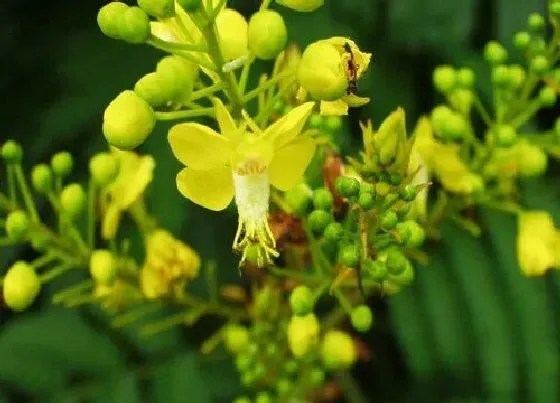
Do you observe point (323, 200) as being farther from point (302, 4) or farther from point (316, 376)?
point (316, 376)

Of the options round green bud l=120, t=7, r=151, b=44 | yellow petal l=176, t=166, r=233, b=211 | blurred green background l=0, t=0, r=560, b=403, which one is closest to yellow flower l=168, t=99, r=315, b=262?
yellow petal l=176, t=166, r=233, b=211

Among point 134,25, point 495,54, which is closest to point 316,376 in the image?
point 495,54

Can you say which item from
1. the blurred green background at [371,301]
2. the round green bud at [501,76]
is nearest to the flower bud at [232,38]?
the round green bud at [501,76]

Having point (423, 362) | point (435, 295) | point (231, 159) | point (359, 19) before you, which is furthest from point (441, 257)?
point (231, 159)

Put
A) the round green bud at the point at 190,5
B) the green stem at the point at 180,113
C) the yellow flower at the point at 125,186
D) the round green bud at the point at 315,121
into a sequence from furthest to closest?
the yellow flower at the point at 125,186 → the round green bud at the point at 315,121 → the green stem at the point at 180,113 → the round green bud at the point at 190,5

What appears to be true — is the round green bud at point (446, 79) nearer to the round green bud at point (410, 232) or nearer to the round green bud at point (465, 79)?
the round green bud at point (465, 79)

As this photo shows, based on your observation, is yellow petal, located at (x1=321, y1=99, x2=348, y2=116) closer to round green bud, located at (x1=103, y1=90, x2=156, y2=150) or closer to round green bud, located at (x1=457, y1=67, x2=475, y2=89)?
round green bud, located at (x1=103, y1=90, x2=156, y2=150)
